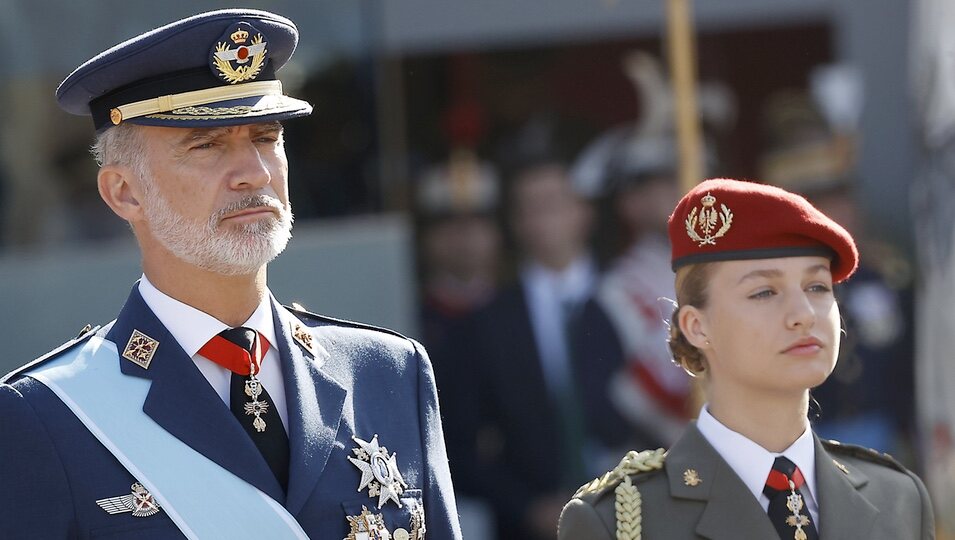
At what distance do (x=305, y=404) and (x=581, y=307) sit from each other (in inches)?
153

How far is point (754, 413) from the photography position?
2.99m

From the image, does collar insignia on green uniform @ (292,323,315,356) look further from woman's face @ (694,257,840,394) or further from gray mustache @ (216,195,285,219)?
woman's face @ (694,257,840,394)

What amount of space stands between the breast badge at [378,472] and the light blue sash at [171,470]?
0.17 meters

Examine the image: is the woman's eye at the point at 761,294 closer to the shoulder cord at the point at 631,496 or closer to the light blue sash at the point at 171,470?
the shoulder cord at the point at 631,496

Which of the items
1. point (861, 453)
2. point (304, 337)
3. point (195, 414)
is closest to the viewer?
point (195, 414)

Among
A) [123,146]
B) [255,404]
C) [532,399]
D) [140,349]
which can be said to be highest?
[123,146]

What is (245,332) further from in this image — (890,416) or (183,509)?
(890,416)

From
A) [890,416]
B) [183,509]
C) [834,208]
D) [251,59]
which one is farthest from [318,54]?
[183,509]

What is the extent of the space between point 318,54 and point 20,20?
1190mm

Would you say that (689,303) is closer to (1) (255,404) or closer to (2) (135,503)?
(1) (255,404)

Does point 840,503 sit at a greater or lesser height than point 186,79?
lesser

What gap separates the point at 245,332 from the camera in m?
2.83

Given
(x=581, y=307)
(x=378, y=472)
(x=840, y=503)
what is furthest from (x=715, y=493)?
(x=581, y=307)

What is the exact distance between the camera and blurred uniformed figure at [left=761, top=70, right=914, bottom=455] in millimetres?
6371
